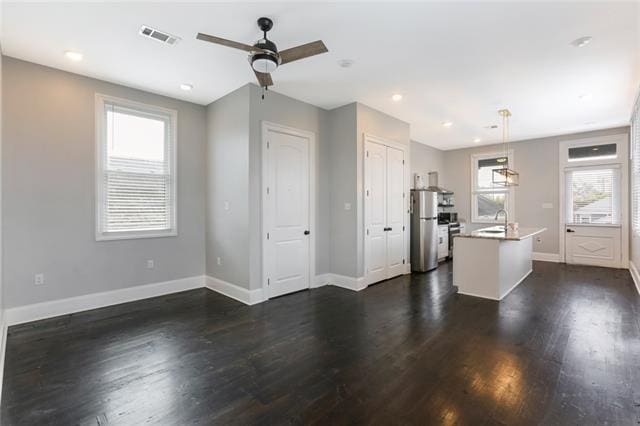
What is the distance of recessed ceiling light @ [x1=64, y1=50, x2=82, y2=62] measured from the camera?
326cm

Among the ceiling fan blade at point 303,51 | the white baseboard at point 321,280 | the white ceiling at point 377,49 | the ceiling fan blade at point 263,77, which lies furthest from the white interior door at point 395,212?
the ceiling fan blade at point 303,51

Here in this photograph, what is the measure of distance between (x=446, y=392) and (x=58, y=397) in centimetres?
272

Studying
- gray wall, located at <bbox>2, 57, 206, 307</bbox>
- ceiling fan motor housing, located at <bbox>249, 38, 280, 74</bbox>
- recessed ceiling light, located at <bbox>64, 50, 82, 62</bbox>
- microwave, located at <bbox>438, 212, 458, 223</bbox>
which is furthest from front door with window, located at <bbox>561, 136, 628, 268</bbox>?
recessed ceiling light, located at <bbox>64, 50, 82, 62</bbox>

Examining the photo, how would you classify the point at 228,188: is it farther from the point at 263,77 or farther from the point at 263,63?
the point at 263,63

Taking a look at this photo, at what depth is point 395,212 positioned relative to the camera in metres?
5.61

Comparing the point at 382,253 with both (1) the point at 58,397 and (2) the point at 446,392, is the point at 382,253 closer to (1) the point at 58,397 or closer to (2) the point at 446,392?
(2) the point at 446,392

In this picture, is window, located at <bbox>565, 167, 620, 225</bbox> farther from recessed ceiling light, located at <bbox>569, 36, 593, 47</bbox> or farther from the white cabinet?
recessed ceiling light, located at <bbox>569, 36, 593, 47</bbox>

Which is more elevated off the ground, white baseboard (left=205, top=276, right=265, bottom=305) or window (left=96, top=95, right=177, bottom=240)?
window (left=96, top=95, right=177, bottom=240)

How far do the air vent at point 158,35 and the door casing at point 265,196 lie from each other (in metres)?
1.46

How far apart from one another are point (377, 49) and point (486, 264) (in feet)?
10.7

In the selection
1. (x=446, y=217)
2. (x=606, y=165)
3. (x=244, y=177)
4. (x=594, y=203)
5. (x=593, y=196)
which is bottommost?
(x=446, y=217)

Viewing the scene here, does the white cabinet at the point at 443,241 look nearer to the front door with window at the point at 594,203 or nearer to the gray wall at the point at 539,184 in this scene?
the gray wall at the point at 539,184

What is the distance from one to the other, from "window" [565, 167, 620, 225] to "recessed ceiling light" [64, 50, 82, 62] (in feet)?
29.9

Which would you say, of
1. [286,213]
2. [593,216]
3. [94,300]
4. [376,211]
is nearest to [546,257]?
[593,216]
